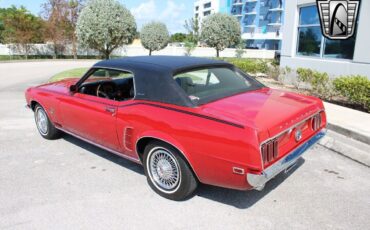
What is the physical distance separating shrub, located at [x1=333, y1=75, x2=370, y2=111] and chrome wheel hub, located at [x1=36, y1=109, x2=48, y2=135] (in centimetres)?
689

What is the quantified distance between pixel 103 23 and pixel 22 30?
20.3 m

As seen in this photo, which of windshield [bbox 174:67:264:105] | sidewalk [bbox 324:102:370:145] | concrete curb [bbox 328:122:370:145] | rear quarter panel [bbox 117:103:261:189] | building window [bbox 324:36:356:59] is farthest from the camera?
building window [bbox 324:36:356:59]

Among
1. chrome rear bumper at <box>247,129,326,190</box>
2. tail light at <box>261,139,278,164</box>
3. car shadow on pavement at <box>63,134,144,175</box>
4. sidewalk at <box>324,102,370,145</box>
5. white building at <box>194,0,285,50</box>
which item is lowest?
car shadow on pavement at <box>63,134,144,175</box>

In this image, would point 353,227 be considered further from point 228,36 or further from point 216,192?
point 228,36

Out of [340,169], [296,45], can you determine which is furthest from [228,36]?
[340,169]

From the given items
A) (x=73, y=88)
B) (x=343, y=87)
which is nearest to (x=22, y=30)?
(x=73, y=88)

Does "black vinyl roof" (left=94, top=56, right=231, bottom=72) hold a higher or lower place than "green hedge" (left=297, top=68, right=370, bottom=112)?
higher

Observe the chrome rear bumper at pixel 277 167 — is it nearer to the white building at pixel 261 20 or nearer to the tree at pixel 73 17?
the tree at pixel 73 17

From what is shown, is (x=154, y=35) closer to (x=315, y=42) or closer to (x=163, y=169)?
(x=315, y=42)

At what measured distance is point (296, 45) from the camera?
1234cm

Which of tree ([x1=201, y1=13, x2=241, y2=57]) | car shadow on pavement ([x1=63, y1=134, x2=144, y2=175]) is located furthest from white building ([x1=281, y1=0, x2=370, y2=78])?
tree ([x1=201, y1=13, x2=241, y2=57])

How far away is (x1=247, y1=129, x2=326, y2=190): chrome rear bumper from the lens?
2922mm

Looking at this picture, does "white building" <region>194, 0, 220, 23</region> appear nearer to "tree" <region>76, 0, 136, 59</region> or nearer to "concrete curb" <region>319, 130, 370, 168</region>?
"tree" <region>76, 0, 136, 59</region>

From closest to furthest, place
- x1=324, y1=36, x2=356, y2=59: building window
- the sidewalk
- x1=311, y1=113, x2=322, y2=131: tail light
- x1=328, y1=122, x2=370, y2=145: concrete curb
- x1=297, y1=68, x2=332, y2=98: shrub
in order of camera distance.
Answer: x1=311, y1=113, x2=322, y2=131: tail light, x1=328, y1=122, x2=370, y2=145: concrete curb, the sidewalk, x1=297, y1=68, x2=332, y2=98: shrub, x1=324, y1=36, x2=356, y2=59: building window
